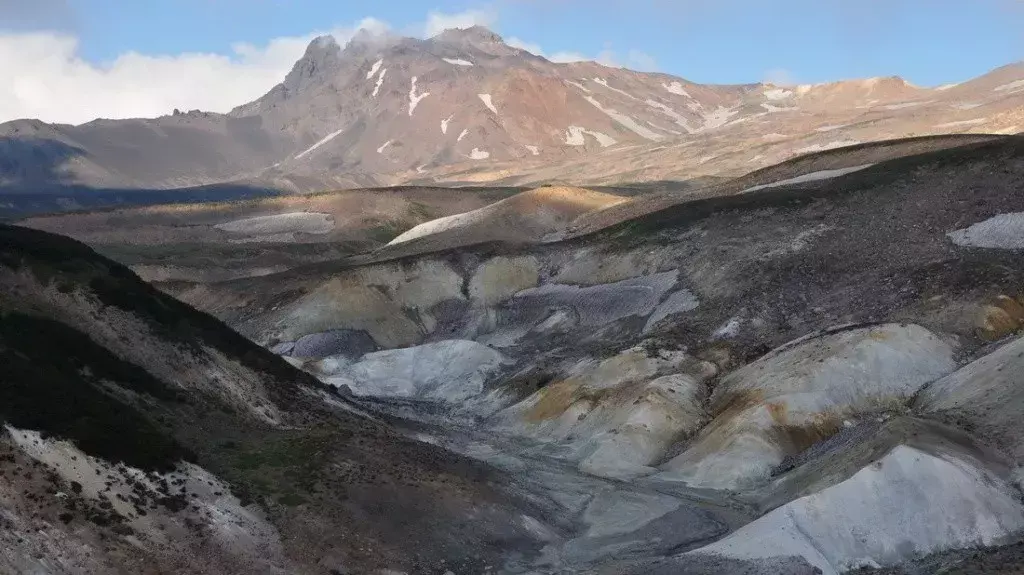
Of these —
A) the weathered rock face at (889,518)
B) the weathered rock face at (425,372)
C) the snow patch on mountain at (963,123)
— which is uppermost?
the snow patch on mountain at (963,123)

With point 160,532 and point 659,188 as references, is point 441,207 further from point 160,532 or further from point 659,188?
point 160,532

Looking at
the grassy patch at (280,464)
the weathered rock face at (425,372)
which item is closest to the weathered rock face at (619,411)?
the weathered rock face at (425,372)

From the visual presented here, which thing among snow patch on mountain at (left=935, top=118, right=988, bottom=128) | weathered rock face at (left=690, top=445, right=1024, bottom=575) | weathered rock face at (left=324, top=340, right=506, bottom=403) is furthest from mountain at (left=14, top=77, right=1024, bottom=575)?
snow patch on mountain at (left=935, top=118, right=988, bottom=128)

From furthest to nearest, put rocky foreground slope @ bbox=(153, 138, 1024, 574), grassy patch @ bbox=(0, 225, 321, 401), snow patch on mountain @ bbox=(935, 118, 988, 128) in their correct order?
snow patch on mountain @ bbox=(935, 118, 988, 128), grassy patch @ bbox=(0, 225, 321, 401), rocky foreground slope @ bbox=(153, 138, 1024, 574)

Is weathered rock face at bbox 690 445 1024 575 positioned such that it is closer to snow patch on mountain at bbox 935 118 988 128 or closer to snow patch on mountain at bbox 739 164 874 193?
snow patch on mountain at bbox 739 164 874 193

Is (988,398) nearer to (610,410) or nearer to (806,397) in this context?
(806,397)

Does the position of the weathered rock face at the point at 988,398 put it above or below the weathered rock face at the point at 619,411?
above

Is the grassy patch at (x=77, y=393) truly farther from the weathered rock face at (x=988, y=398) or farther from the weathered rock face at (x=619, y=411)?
the weathered rock face at (x=988, y=398)
